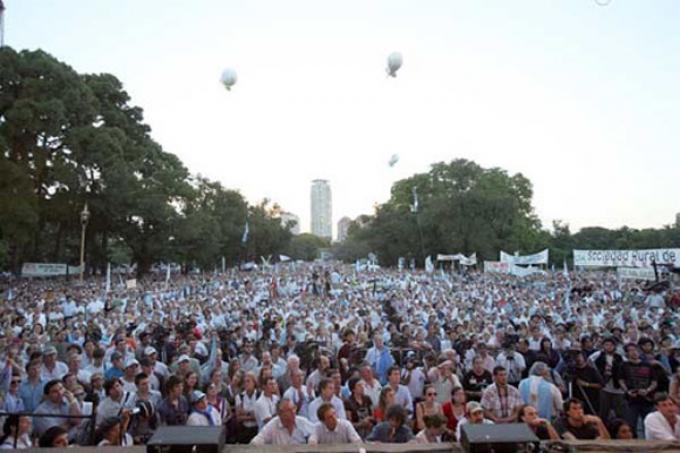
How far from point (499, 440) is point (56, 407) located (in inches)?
191

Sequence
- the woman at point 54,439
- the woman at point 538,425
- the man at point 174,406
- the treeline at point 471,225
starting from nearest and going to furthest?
the woman at point 54,439
the woman at point 538,425
the man at point 174,406
the treeline at point 471,225

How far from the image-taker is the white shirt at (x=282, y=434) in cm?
465

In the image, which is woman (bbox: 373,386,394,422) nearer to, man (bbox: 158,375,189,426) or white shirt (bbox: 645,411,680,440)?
man (bbox: 158,375,189,426)

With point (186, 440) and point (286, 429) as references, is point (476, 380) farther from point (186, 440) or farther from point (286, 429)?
point (186, 440)

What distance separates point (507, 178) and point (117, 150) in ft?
174

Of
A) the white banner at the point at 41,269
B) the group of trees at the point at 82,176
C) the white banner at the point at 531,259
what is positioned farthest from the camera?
the white banner at the point at 531,259

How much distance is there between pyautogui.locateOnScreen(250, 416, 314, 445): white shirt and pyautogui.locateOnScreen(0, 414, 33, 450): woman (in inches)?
83.5

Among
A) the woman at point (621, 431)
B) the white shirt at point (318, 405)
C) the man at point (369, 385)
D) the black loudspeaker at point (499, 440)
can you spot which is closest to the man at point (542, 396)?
the woman at point (621, 431)

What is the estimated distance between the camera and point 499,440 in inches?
111

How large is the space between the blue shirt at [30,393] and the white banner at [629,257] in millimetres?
28391

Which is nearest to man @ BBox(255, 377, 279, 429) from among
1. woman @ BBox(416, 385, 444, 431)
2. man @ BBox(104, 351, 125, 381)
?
woman @ BBox(416, 385, 444, 431)

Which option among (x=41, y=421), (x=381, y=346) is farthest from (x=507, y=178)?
(x=41, y=421)

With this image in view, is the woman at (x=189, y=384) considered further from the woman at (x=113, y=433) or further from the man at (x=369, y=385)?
the man at (x=369, y=385)

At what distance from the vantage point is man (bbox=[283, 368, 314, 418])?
237 inches
